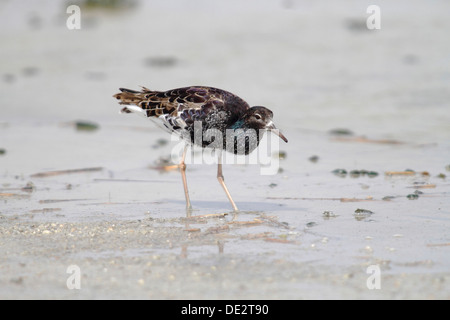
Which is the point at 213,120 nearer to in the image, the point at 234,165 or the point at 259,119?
the point at 259,119

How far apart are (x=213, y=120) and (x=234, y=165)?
1981mm

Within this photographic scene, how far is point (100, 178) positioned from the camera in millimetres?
10812

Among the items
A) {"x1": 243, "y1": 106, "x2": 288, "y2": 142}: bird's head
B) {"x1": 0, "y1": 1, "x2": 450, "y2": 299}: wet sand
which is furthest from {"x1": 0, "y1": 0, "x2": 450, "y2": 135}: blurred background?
{"x1": 243, "y1": 106, "x2": 288, "y2": 142}: bird's head

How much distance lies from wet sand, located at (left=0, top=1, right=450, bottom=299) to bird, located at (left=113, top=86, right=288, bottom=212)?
681 mm

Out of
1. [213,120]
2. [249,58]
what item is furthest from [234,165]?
[249,58]

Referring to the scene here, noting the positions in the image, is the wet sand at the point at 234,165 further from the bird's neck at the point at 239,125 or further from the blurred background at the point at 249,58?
the bird's neck at the point at 239,125

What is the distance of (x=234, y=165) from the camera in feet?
38.4

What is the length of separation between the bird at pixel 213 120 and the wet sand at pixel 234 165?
2.23ft

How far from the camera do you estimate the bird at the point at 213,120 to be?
957cm

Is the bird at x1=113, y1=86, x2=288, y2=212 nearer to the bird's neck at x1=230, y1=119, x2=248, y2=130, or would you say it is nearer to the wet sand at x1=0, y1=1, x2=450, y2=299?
the bird's neck at x1=230, y1=119, x2=248, y2=130

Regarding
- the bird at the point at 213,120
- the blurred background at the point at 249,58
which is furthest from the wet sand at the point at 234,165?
the bird at the point at 213,120

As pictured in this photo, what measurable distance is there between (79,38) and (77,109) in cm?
635

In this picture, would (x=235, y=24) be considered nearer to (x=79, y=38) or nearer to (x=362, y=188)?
(x=79, y=38)

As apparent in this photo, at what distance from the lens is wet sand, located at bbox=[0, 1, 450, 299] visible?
667 centimetres
